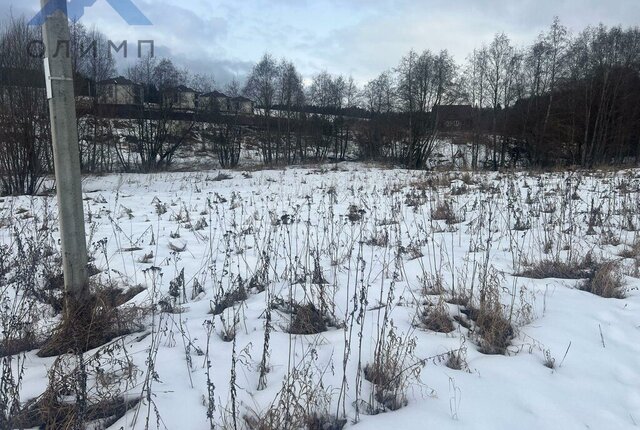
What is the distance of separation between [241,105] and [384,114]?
12.5 metres

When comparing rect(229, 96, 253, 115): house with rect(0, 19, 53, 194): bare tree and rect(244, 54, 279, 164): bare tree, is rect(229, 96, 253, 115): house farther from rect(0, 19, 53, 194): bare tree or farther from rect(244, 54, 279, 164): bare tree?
rect(0, 19, 53, 194): bare tree

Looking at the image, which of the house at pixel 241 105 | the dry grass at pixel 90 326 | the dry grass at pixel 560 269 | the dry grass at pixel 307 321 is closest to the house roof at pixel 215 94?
the house at pixel 241 105

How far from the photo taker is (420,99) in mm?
30578

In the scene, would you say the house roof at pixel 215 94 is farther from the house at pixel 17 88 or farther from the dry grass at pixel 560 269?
the dry grass at pixel 560 269

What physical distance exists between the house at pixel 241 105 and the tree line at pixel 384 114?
83 centimetres

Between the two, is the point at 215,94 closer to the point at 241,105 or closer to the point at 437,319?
the point at 241,105

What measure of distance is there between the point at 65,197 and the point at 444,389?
→ 2675mm

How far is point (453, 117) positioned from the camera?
31.3 m

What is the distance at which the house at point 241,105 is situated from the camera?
35531 mm

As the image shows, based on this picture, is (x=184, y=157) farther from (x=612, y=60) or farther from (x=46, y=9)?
(x=46, y=9)

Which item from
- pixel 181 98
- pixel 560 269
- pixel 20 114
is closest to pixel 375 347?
pixel 560 269

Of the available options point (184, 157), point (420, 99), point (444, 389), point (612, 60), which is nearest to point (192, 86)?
point (184, 157)

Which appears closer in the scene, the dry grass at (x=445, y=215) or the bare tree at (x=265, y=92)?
the dry grass at (x=445, y=215)

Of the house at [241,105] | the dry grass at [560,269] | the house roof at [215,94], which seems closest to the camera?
the dry grass at [560,269]
